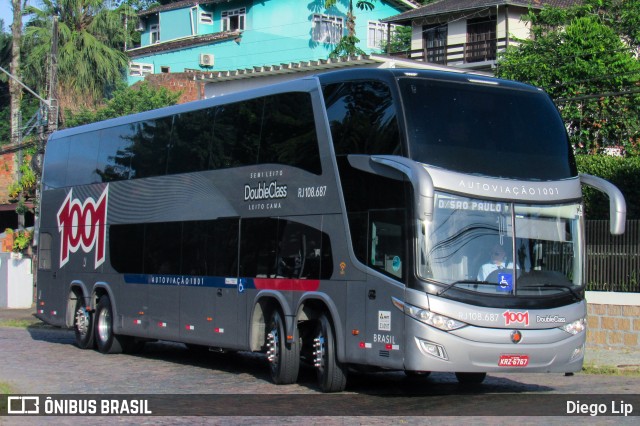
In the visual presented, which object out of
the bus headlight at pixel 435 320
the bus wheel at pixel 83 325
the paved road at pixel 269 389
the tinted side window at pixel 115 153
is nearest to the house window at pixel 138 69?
the tinted side window at pixel 115 153

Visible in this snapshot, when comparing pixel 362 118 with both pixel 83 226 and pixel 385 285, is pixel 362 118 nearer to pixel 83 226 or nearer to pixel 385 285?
pixel 385 285

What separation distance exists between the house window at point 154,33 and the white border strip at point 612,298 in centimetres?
5053

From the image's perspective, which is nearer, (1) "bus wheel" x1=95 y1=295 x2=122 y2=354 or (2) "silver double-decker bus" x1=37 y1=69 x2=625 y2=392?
(2) "silver double-decker bus" x1=37 y1=69 x2=625 y2=392

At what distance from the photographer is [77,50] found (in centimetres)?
5216

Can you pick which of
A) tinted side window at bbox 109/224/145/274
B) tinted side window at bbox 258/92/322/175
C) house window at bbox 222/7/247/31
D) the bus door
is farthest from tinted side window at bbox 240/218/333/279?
house window at bbox 222/7/247/31

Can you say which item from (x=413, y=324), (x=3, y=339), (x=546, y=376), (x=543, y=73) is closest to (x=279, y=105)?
(x=413, y=324)

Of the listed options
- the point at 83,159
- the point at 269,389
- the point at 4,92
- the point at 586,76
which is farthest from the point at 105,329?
the point at 4,92

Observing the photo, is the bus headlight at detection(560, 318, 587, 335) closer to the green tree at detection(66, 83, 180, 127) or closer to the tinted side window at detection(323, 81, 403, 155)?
the tinted side window at detection(323, 81, 403, 155)

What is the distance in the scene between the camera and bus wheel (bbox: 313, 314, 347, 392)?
13281 mm

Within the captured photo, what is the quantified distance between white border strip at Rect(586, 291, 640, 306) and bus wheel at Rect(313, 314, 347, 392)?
7.82 metres

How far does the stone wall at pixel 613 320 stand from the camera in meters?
18.9

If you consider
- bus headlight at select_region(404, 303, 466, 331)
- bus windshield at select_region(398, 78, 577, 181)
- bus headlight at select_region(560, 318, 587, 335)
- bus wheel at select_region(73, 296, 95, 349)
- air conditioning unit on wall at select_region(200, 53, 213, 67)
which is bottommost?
bus wheel at select_region(73, 296, 95, 349)

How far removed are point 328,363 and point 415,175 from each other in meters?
3.06

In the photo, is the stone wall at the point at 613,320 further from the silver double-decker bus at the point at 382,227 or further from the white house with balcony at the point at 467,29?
the white house with balcony at the point at 467,29
